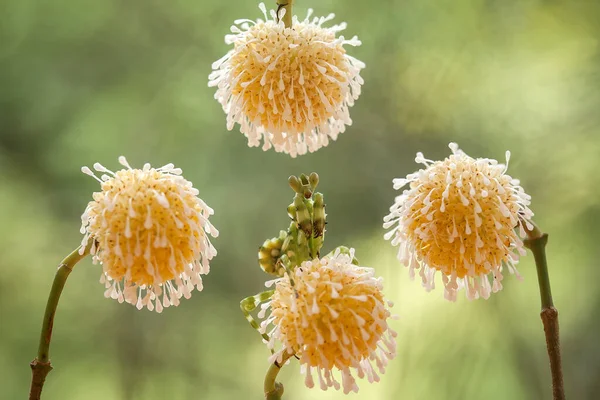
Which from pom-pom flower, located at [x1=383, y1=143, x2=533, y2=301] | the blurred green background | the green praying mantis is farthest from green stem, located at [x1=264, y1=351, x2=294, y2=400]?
the blurred green background

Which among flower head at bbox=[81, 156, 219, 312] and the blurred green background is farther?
the blurred green background

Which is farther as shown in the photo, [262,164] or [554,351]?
[262,164]

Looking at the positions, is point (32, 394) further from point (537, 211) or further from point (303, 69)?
point (537, 211)

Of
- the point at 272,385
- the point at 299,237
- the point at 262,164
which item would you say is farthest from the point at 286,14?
the point at 262,164

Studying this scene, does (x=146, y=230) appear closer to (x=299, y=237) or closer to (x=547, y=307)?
(x=299, y=237)

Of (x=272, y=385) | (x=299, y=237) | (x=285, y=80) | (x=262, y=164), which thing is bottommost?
(x=272, y=385)

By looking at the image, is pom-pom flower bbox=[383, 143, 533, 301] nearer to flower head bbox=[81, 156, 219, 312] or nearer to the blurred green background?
flower head bbox=[81, 156, 219, 312]
